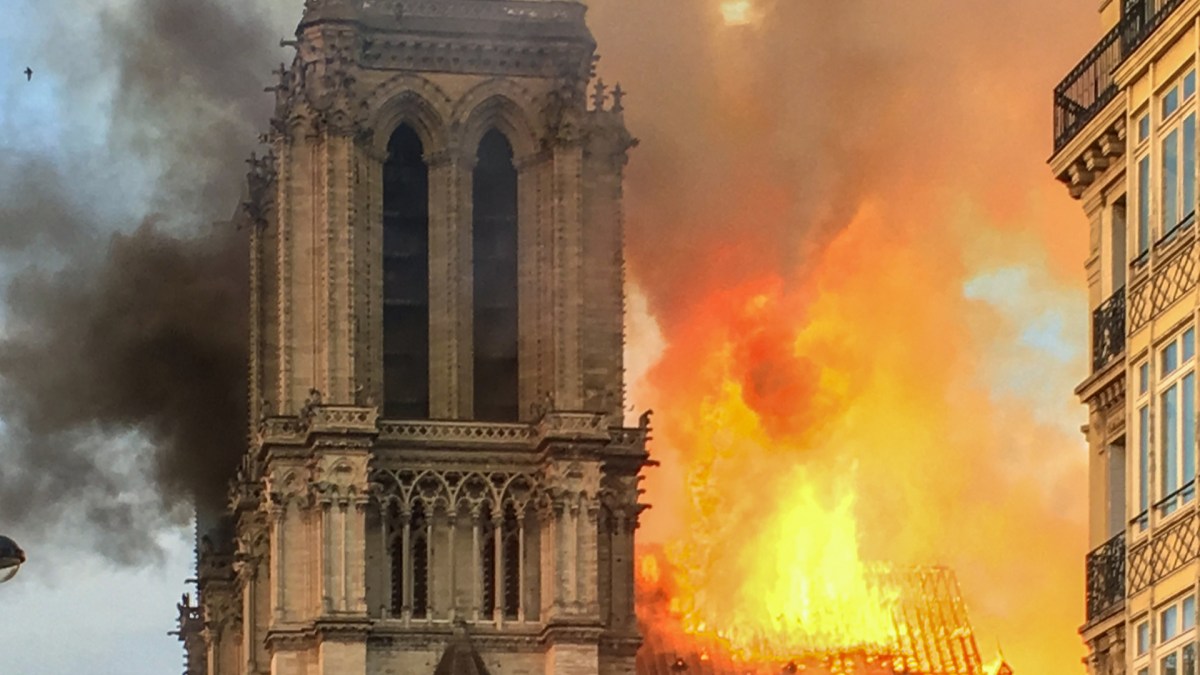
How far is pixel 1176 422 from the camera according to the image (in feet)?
201

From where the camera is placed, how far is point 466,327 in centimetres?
12875

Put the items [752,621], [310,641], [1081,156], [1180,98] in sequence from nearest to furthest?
[1180,98], [1081,156], [310,641], [752,621]

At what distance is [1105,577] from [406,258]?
66.4 m

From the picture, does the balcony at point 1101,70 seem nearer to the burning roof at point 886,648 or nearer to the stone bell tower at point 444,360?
the stone bell tower at point 444,360

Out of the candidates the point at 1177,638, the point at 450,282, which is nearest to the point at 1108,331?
the point at 1177,638

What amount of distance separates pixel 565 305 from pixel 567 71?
20.9ft

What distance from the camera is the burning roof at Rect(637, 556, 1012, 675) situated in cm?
14650

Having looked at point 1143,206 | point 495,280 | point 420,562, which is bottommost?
point 1143,206

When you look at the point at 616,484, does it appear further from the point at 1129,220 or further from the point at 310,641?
the point at 1129,220

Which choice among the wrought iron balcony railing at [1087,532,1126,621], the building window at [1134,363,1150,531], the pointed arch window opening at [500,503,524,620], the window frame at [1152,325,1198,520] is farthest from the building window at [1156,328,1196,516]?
the pointed arch window opening at [500,503,524,620]

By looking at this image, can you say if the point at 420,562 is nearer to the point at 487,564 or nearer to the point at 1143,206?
the point at 487,564

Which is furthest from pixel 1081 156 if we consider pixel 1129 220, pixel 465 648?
pixel 465 648

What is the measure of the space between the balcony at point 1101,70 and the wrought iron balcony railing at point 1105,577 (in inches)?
247

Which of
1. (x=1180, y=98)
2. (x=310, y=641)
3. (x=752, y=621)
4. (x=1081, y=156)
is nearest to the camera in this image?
(x=1180, y=98)
